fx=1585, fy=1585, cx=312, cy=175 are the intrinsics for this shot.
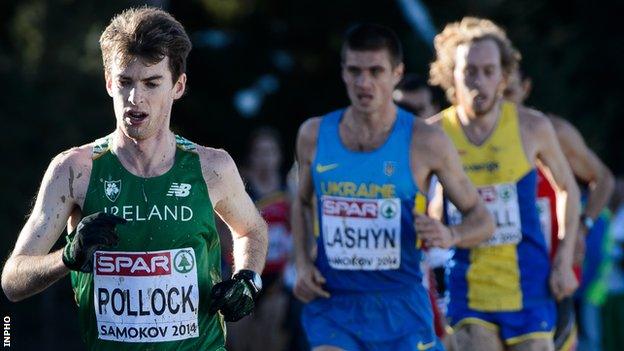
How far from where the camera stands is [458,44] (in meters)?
9.30

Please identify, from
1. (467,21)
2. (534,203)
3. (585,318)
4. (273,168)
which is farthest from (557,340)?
(585,318)

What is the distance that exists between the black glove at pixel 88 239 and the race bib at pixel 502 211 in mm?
3536

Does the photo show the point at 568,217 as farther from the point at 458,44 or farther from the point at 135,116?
the point at 135,116

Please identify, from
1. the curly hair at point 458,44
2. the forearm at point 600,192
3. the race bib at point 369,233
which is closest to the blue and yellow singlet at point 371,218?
the race bib at point 369,233

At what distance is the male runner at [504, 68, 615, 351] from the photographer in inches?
375

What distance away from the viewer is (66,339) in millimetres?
13969

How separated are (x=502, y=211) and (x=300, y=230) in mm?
1221

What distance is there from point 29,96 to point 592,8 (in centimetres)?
691

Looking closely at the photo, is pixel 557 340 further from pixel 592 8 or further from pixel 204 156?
pixel 592 8

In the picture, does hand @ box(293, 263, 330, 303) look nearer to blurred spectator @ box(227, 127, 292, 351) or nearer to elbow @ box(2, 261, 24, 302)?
elbow @ box(2, 261, 24, 302)

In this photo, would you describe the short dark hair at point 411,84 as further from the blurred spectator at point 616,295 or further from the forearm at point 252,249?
the forearm at point 252,249

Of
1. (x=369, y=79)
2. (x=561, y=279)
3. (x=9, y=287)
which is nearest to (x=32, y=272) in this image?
(x=9, y=287)

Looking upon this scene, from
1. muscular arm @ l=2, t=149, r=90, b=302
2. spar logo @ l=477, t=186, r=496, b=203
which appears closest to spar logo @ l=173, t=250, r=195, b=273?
muscular arm @ l=2, t=149, r=90, b=302

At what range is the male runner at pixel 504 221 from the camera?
29.0ft
